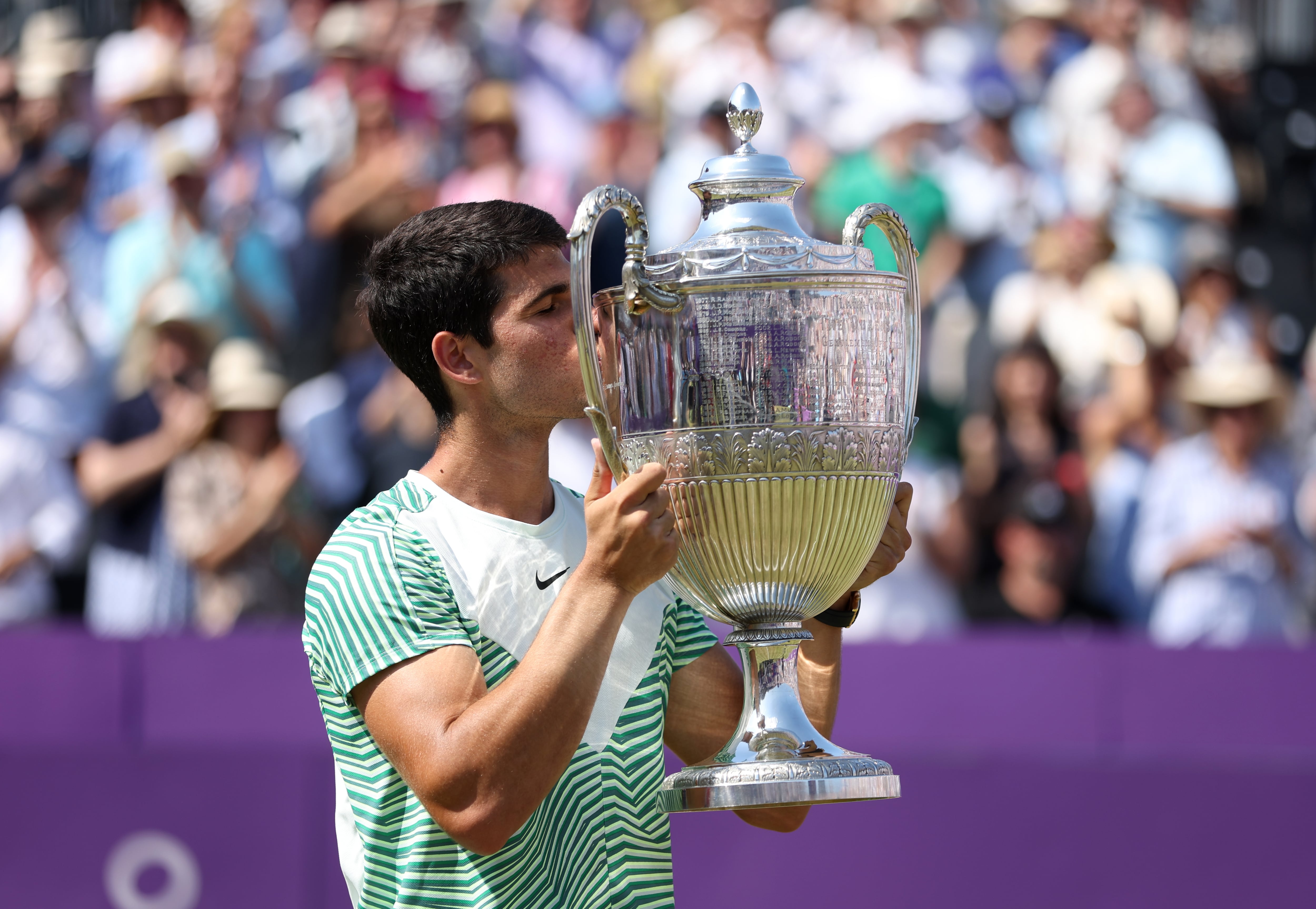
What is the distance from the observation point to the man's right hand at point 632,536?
79.0 inches

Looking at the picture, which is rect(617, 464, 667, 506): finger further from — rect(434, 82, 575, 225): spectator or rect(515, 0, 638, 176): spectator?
rect(515, 0, 638, 176): spectator

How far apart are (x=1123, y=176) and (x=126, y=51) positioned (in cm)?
422

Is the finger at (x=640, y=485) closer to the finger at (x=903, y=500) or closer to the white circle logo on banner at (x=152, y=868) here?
the finger at (x=903, y=500)

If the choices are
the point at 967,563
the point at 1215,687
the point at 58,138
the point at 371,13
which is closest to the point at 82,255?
the point at 58,138

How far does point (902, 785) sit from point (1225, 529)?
1710 millimetres

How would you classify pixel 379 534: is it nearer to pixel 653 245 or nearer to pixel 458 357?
pixel 458 357

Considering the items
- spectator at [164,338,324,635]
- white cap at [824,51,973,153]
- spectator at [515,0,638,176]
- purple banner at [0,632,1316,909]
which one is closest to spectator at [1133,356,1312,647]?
purple banner at [0,632,1316,909]

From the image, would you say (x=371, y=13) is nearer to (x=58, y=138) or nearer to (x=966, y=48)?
(x=58, y=138)

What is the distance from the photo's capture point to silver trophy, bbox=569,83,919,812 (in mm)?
2121

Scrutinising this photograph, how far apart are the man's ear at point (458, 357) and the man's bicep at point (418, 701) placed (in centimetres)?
37

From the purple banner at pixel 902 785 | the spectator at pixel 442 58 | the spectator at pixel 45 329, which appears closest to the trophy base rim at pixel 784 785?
the purple banner at pixel 902 785

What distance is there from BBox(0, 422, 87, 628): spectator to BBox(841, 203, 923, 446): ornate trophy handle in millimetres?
4424

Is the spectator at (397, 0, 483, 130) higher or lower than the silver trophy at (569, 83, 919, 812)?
higher

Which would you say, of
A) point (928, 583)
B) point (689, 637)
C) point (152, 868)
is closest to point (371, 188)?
point (928, 583)
